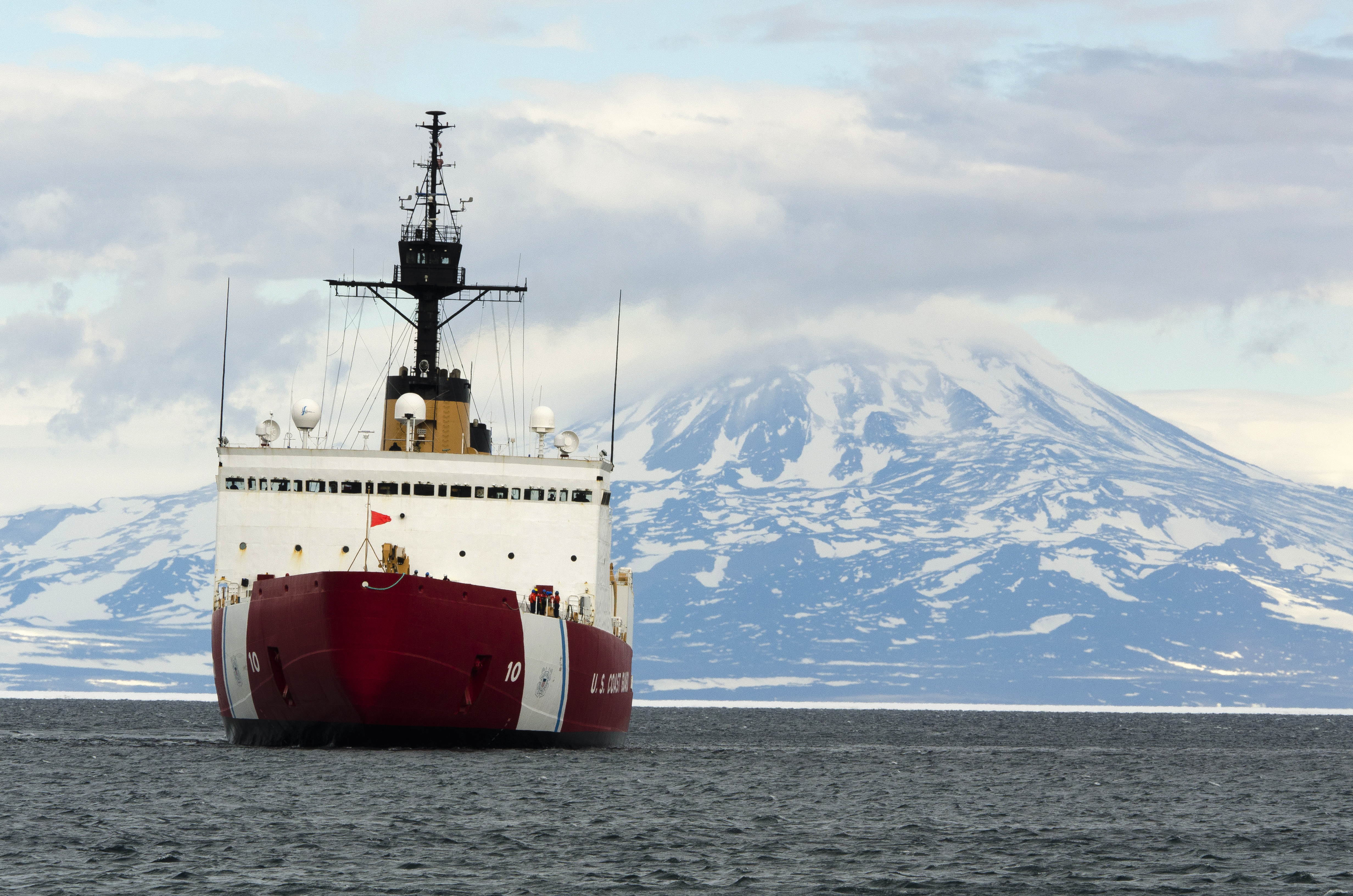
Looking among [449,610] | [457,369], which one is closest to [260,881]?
[449,610]

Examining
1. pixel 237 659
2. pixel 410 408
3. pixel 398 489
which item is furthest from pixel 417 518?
pixel 237 659

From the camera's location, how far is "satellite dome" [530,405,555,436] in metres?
60.5

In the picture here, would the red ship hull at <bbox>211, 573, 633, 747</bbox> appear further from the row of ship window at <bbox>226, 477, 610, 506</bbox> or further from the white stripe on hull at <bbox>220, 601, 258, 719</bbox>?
the row of ship window at <bbox>226, 477, 610, 506</bbox>

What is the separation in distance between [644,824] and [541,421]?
2256 cm

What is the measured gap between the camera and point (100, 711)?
15512 centimetres

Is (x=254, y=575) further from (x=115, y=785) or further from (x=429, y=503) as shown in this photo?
(x=115, y=785)

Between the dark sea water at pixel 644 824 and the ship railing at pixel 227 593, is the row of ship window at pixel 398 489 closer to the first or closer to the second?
the ship railing at pixel 227 593

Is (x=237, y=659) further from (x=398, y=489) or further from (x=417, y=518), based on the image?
(x=398, y=489)

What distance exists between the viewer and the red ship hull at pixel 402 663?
48625mm

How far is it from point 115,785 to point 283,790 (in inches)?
255

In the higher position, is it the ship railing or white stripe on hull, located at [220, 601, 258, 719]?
the ship railing

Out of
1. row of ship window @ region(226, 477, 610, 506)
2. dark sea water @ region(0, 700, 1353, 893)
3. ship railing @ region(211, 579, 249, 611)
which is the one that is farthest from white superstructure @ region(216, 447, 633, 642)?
dark sea water @ region(0, 700, 1353, 893)

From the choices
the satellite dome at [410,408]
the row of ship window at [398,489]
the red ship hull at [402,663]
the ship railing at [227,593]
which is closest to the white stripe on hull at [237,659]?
the red ship hull at [402,663]

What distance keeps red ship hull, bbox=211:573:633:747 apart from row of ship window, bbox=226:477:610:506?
13.1 feet
